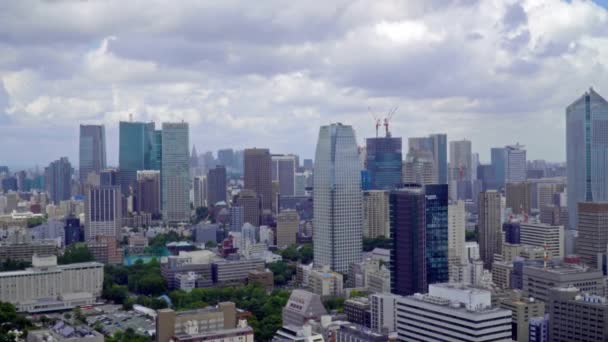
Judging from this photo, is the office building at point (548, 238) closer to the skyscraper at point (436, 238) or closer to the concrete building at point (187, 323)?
the skyscraper at point (436, 238)

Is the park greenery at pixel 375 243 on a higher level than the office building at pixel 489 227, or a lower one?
lower

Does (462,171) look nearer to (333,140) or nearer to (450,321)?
(333,140)

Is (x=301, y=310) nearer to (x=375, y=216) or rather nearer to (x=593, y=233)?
(x=593, y=233)

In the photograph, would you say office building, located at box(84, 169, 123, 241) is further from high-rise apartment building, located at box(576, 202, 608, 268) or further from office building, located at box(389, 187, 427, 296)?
high-rise apartment building, located at box(576, 202, 608, 268)

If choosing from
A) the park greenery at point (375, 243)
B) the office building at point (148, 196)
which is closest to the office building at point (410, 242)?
the park greenery at point (375, 243)

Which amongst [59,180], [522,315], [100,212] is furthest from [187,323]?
[59,180]

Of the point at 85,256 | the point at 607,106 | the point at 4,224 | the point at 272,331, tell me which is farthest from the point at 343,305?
the point at 4,224
